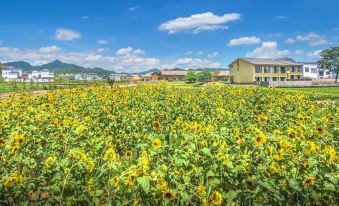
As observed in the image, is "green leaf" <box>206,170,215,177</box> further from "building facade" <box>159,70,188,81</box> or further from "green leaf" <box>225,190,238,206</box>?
"building facade" <box>159,70,188,81</box>

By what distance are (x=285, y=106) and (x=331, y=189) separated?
8409 mm

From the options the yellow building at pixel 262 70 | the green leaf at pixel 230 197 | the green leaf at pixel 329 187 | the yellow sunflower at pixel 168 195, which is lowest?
the green leaf at pixel 230 197

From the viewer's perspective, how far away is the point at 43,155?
4.86 meters

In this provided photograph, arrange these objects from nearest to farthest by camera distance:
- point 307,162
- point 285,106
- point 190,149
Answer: point 307,162
point 190,149
point 285,106

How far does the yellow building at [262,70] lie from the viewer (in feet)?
221

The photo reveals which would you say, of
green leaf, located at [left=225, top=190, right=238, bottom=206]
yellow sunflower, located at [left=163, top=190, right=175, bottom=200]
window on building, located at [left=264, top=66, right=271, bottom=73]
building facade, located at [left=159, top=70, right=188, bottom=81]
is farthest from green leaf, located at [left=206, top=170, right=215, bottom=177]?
building facade, located at [left=159, top=70, right=188, bottom=81]

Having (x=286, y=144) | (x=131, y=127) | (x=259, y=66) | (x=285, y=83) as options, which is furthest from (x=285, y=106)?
(x=259, y=66)

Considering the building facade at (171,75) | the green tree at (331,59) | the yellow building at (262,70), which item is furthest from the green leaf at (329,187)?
the building facade at (171,75)

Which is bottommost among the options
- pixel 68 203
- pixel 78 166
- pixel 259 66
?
pixel 68 203

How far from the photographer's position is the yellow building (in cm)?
6750

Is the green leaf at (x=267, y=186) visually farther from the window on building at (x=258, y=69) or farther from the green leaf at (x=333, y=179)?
the window on building at (x=258, y=69)

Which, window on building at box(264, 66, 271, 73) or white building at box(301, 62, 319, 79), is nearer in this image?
window on building at box(264, 66, 271, 73)

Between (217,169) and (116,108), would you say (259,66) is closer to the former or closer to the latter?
(116,108)

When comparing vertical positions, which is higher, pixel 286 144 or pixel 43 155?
pixel 286 144
